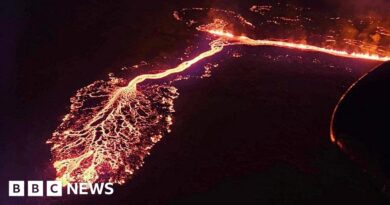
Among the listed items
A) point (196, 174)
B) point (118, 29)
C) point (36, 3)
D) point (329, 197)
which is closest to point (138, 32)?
point (118, 29)

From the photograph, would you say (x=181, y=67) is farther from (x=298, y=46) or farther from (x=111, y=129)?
(x=298, y=46)

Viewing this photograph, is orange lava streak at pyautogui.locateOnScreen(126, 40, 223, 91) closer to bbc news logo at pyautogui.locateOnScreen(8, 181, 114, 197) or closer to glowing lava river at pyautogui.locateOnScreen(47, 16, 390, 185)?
glowing lava river at pyautogui.locateOnScreen(47, 16, 390, 185)

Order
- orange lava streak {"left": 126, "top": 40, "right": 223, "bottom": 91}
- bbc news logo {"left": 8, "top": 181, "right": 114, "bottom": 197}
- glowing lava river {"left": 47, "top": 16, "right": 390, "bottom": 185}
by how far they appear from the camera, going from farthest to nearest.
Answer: orange lava streak {"left": 126, "top": 40, "right": 223, "bottom": 91}, glowing lava river {"left": 47, "top": 16, "right": 390, "bottom": 185}, bbc news logo {"left": 8, "top": 181, "right": 114, "bottom": 197}

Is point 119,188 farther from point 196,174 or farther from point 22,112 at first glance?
point 22,112

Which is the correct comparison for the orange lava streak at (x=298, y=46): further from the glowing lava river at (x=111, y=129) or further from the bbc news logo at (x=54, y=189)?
the bbc news logo at (x=54, y=189)

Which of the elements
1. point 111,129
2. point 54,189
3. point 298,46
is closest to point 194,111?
point 111,129

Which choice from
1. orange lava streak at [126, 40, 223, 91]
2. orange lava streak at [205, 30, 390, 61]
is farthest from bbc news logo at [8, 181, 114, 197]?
orange lava streak at [205, 30, 390, 61]
